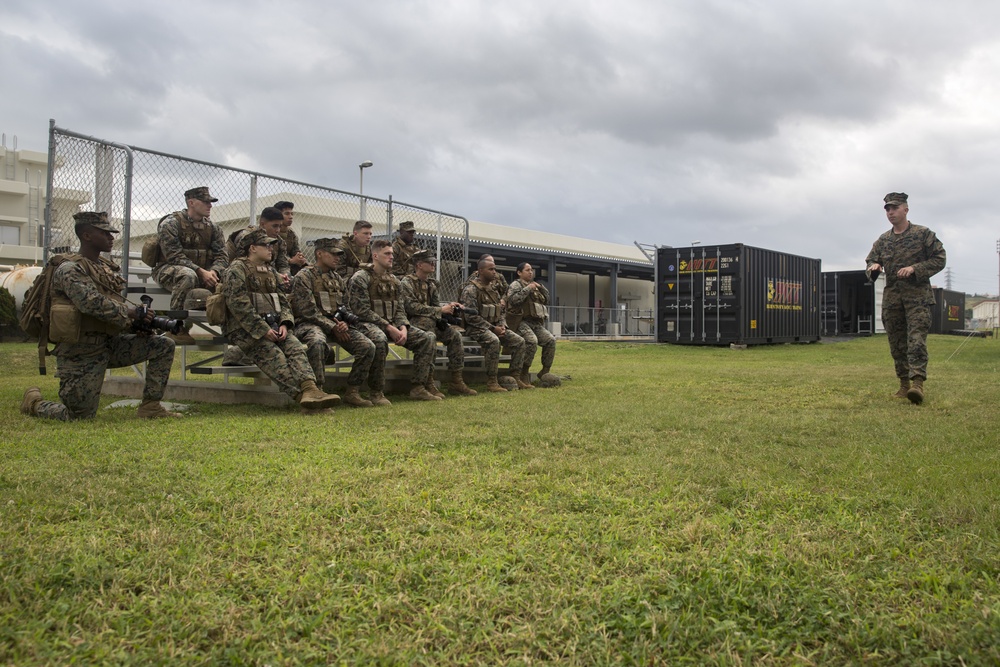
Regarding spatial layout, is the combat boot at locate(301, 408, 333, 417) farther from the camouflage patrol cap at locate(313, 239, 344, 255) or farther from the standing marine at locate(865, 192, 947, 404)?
the standing marine at locate(865, 192, 947, 404)

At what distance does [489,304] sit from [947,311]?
3036 centimetres

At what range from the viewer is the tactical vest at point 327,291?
7277 millimetres

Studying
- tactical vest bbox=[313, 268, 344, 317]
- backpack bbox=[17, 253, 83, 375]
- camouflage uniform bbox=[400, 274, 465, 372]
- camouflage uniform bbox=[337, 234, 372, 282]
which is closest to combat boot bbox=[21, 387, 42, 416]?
backpack bbox=[17, 253, 83, 375]

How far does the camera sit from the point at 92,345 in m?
5.71

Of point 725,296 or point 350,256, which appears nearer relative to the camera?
point 350,256

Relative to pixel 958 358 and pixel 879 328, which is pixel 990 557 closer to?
pixel 958 358

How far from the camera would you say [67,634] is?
6.04 feet

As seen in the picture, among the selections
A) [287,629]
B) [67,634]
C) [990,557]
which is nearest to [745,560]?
[990,557]

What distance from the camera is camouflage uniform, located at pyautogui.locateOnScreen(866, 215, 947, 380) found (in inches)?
280

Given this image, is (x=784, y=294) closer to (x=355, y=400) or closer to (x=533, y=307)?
(x=533, y=307)

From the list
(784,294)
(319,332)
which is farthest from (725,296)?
(319,332)

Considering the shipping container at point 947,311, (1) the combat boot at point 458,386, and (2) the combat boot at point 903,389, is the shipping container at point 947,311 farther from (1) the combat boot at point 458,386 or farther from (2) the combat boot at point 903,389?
(1) the combat boot at point 458,386

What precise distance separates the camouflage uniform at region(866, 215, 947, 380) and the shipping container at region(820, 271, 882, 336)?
21.2 metres

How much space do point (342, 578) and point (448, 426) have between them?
2959 mm
